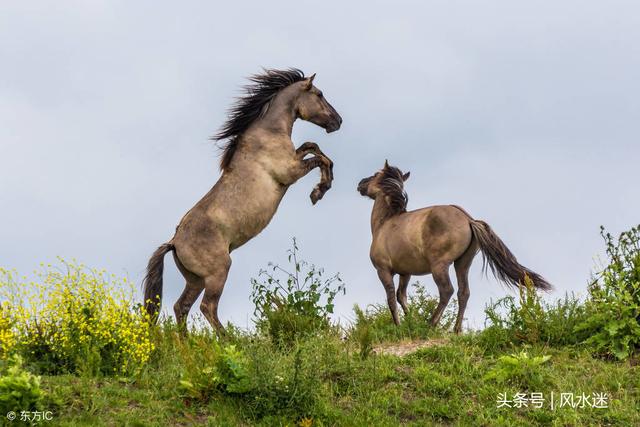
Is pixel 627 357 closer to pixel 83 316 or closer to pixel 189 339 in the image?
pixel 189 339

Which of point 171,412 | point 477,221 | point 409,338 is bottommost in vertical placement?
point 171,412

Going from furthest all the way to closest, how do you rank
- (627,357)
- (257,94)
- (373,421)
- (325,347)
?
(257,94) → (627,357) → (325,347) → (373,421)

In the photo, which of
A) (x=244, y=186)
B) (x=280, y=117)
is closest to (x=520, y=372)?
(x=244, y=186)

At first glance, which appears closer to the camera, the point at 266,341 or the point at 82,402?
the point at 82,402

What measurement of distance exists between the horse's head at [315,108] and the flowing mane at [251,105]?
1.10 feet

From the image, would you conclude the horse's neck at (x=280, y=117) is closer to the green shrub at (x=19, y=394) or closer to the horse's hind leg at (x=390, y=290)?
the horse's hind leg at (x=390, y=290)

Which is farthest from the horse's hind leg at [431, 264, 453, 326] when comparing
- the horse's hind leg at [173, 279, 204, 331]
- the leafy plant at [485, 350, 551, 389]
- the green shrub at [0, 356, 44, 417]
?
the green shrub at [0, 356, 44, 417]

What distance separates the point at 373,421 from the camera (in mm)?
7816

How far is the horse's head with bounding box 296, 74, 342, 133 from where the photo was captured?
1276 cm

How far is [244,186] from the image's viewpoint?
39.0 ft

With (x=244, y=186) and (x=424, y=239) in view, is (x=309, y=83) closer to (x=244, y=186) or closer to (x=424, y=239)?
(x=244, y=186)

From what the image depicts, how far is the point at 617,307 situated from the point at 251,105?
19.8ft

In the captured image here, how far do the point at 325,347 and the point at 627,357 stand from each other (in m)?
3.69

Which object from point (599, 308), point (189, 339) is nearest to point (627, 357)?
point (599, 308)
